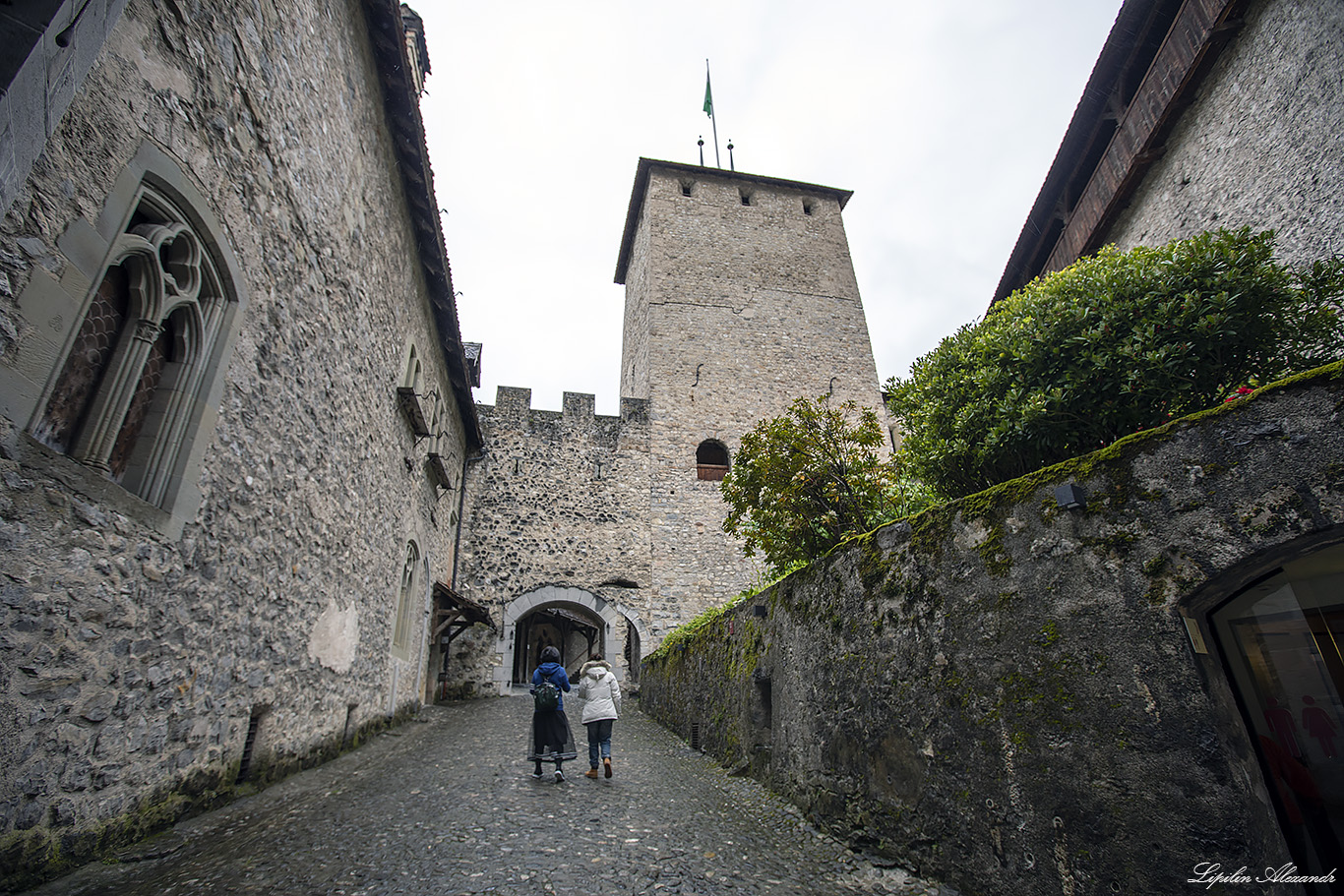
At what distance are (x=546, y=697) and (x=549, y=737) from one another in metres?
0.32

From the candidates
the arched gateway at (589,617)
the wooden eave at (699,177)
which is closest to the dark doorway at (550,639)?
the arched gateway at (589,617)

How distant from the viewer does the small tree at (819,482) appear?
5.30 meters

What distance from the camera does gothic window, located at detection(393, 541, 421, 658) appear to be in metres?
8.17

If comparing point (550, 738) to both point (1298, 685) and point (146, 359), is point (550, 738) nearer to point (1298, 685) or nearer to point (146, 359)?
point (146, 359)

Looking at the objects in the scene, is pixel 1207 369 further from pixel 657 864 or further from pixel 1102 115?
pixel 1102 115

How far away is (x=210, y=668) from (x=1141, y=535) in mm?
4447

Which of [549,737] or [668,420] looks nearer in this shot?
[549,737]

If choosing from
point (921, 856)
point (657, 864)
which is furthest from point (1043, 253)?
point (657, 864)

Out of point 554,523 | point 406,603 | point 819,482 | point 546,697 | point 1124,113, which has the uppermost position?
point 1124,113

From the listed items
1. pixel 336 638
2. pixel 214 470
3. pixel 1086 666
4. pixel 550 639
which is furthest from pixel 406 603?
pixel 550 639

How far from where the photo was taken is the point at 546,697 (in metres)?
5.14

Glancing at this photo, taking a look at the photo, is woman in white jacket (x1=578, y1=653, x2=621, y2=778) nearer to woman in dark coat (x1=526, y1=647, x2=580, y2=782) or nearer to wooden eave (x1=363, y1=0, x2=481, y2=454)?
woman in dark coat (x1=526, y1=647, x2=580, y2=782)

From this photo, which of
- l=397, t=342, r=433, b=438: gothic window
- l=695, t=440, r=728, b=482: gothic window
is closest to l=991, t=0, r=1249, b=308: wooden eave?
l=695, t=440, r=728, b=482: gothic window

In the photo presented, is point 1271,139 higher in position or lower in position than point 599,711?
higher
